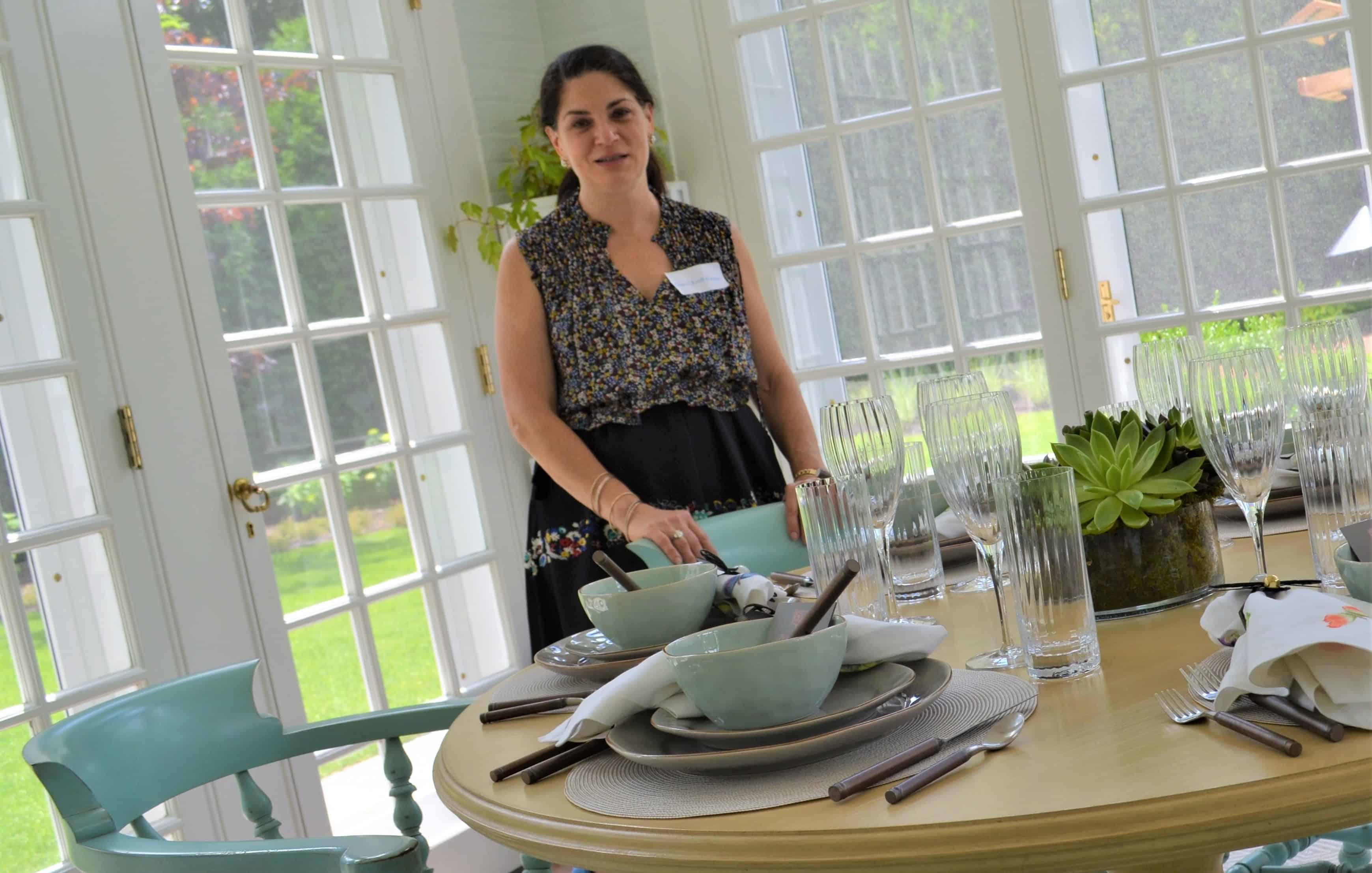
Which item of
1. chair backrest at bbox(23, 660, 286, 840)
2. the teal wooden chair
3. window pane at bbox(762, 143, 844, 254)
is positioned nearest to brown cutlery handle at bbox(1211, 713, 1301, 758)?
the teal wooden chair

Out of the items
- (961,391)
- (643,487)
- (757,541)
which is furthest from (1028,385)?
(961,391)

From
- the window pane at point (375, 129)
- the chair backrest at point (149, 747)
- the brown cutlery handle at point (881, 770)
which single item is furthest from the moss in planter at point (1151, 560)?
the window pane at point (375, 129)

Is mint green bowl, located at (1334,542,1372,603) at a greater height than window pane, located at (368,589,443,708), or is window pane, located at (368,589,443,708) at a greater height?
mint green bowl, located at (1334,542,1372,603)

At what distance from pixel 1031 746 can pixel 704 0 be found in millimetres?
3147

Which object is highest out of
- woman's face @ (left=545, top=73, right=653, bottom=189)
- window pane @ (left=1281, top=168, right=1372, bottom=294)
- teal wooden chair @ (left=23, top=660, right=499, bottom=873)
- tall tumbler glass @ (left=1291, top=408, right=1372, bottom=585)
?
woman's face @ (left=545, top=73, right=653, bottom=189)

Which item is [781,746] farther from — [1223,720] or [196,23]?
[196,23]

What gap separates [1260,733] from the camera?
0.83m

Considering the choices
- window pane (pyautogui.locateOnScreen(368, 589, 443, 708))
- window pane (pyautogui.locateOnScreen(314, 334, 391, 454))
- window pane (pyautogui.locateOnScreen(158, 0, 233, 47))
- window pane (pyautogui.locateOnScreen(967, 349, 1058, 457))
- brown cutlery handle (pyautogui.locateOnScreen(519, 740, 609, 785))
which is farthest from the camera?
window pane (pyautogui.locateOnScreen(368, 589, 443, 708))

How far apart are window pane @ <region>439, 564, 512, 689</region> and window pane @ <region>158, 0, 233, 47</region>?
147 centimetres

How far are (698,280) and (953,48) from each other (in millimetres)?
1357

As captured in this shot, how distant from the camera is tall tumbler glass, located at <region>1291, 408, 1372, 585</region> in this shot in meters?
1.17

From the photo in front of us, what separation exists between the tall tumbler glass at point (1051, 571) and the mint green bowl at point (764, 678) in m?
0.22

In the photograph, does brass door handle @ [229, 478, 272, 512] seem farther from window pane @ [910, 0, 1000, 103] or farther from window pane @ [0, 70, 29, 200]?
window pane @ [910, 0, 1000, 103]

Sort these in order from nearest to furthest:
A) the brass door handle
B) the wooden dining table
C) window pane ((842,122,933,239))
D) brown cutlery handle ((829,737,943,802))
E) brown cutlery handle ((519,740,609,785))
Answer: the wooden dining table
brown cutlery handle ((829,737,943,802))
brown cutlery handle ((519,740,609,785))
the brass door handle
window pane ((842,122,933,239))
